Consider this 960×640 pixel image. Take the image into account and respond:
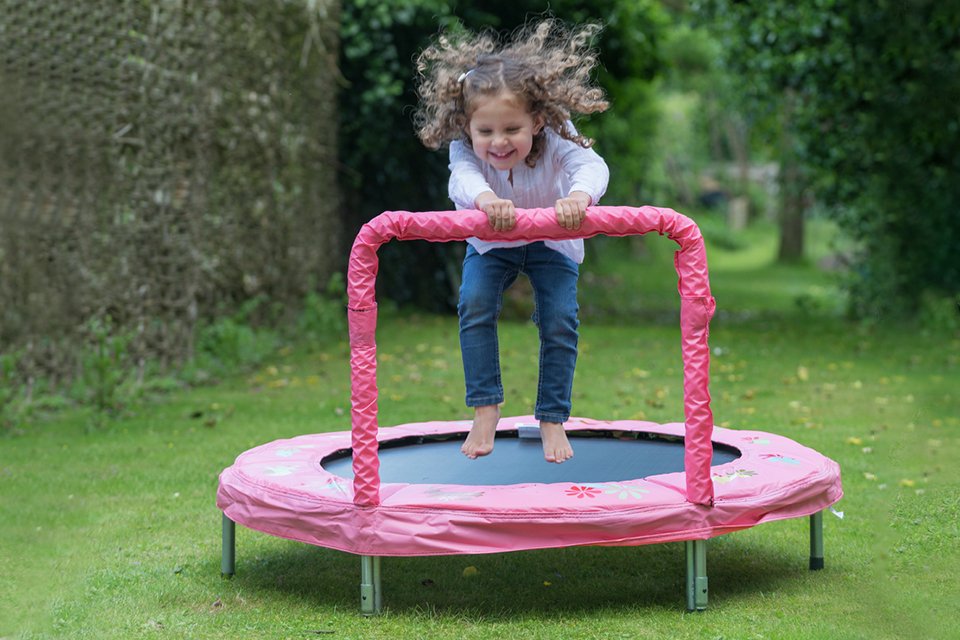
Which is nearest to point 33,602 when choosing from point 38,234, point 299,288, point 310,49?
point 38,234

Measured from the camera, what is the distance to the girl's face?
10.3 feet

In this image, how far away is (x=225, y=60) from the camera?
21.8 feet

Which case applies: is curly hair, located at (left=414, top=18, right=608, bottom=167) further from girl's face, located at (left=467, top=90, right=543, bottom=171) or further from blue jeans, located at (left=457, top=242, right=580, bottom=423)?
blue jeans, located at (left=457, top=242, right=580, bottom=423)

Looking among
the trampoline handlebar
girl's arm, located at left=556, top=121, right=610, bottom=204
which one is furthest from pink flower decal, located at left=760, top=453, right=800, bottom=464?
girl's arm, located at left=556, top=121, right=610, bottom=204

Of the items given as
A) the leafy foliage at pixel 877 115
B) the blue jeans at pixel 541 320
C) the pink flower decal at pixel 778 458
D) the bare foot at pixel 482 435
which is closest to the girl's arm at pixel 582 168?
the blue jeans at pixel 541 320

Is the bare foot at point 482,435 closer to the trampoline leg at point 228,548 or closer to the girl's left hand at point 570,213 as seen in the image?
the trampoline leg at point 228,548

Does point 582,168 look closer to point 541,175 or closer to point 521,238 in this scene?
point 541,175

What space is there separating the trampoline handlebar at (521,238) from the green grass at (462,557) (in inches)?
14.0

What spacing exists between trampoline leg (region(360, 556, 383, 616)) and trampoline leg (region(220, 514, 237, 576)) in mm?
509

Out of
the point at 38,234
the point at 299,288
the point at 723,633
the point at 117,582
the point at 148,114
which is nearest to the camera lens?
the point at 723,633

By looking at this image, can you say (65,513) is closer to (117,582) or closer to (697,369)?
(117,582)

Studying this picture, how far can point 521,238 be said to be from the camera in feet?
9.22

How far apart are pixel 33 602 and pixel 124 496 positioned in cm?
113

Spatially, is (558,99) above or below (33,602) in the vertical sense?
above
